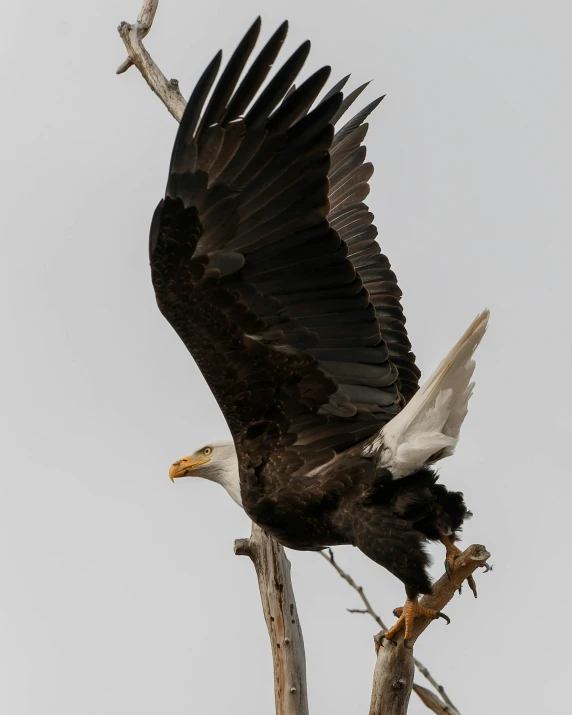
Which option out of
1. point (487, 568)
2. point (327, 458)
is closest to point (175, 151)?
point (327, 458)

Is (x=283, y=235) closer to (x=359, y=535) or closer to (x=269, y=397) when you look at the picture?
(x=269, y=397)

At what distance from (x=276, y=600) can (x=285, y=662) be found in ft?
1.08

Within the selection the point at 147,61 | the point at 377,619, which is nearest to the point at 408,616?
the point at 377,619

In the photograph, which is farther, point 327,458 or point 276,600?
point 276,600

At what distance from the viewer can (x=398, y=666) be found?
5.84m

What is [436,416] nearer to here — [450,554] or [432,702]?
[450,554]

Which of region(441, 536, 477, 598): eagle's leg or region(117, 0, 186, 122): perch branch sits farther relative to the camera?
region(117, 0, 186, 122): perch branch

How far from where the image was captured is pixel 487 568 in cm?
594

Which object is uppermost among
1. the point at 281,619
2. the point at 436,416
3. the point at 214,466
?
the point at 214,466

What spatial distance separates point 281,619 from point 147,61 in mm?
3503

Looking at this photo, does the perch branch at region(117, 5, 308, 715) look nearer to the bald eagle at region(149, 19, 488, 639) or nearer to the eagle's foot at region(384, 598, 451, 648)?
the bald eagle at region(149, 19, 488, 639)

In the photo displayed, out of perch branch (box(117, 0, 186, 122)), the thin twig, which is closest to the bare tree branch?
the thin twig

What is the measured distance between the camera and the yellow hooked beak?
7508 mm

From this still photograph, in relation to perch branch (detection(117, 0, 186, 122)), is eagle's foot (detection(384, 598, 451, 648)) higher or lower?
lower
